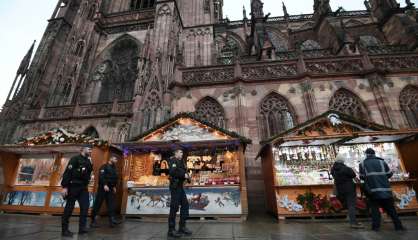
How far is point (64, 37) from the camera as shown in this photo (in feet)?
69.1

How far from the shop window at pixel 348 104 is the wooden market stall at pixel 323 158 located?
416 cm

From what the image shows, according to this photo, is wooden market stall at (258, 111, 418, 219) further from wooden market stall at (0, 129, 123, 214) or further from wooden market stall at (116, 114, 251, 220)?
wooden market stall at (0, 129, 123, 214)

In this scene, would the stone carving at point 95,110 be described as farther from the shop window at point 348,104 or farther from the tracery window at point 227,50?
the shop window at point 348,104

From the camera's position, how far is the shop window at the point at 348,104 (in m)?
11.5

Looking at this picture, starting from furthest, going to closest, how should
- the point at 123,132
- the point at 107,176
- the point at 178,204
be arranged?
the point at 123,132, the point at 107,176, the point at 178,204

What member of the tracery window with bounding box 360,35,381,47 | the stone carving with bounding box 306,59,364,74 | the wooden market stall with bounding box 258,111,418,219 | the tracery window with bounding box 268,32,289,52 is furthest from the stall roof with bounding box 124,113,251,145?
the tracery window with bounding box 268,32,289,52

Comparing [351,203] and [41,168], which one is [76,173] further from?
[351,203]

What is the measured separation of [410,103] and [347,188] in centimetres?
1026

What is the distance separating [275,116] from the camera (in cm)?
1172

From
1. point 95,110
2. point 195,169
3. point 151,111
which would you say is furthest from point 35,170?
point 95,110

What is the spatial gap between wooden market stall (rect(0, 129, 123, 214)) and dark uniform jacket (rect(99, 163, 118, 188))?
201 centimetres

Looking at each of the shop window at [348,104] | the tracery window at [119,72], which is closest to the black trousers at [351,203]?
the shop window at [348,104]

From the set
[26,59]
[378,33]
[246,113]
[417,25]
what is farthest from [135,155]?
[378,33]

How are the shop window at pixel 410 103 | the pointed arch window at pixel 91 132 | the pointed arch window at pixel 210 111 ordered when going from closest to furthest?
the shop window at pixel 410 103
the pointed arch window at pixel 210 111
the pointed arch window at pixel 91 132
